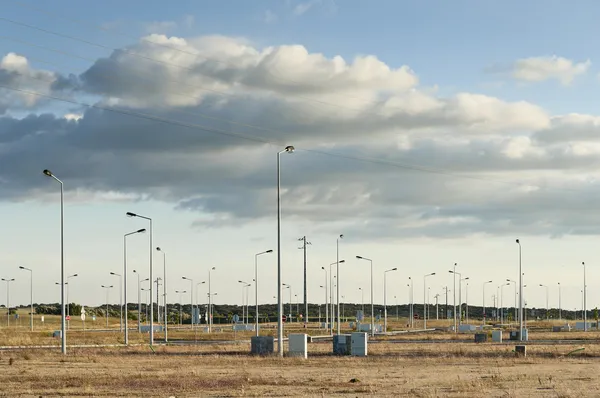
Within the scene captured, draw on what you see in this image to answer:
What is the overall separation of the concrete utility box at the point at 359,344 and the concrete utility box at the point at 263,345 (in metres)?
5.12

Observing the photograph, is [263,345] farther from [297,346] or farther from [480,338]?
[480,338]

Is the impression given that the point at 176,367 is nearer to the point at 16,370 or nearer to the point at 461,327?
the point at 16,370

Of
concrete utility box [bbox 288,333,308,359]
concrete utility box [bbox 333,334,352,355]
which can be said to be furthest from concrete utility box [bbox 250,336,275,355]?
concrete utility box [bbox 333,334,352,355]

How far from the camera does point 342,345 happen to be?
64562 mm

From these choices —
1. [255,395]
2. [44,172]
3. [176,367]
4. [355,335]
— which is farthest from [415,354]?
[255,395]

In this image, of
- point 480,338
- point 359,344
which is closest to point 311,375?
point 359,344

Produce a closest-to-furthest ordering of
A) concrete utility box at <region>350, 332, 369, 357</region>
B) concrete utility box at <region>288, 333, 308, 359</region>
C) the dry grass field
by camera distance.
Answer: the dry grass field, concrete utility box at <region>288, 333, 308, 359</region>, concrete utility box at <region>350, 332, 369, 357</region>

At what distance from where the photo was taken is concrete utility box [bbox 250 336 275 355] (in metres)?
64.1

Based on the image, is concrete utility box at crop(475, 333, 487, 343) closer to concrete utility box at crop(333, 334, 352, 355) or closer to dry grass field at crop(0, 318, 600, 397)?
dry grass field at crop(0, 318, 600, 397)

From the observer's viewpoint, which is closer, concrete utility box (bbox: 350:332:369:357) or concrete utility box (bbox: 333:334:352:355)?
concrete utility box (bbox: 350:332:369:357)

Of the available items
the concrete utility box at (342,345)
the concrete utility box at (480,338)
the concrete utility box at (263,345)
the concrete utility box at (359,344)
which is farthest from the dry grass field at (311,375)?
the concrete utility box at (480,338)

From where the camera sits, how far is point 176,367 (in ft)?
169

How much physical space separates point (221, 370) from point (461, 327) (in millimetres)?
106869

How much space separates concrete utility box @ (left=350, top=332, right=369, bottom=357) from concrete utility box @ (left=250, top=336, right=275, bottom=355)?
512 centimetres
